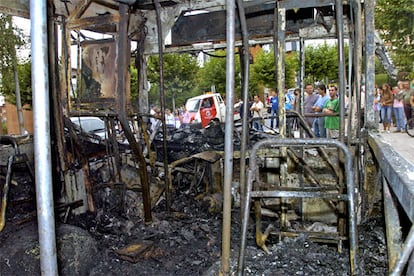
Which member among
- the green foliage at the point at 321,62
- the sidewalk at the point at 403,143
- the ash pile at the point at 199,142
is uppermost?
the green foliage at the point at 321,62

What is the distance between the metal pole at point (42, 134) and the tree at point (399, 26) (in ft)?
63.6

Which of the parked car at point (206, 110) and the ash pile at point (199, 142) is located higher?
the parked car at point (206, 110)

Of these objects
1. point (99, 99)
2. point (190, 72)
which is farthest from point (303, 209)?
point (190, 72)

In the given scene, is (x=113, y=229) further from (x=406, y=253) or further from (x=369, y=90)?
(x=406, y=253)

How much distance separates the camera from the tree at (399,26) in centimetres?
1738

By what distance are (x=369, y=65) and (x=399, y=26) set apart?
647 inches

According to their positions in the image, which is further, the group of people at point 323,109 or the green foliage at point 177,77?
the green foliage at point 177,77

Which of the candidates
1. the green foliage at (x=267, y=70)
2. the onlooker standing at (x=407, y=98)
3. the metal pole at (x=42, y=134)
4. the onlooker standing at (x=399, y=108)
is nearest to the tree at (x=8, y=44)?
the metal pole at (x=42, y=134)

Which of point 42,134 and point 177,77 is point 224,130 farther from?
point 177,77

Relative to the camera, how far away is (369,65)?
13.7 ft

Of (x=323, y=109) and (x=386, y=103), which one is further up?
(x=386, y=103)

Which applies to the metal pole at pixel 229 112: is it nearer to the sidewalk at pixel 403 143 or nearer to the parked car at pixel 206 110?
the sidewalk at pixel 403 143

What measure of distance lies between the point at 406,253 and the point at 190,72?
2283 cm

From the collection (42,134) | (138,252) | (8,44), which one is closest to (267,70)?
(8,44)
